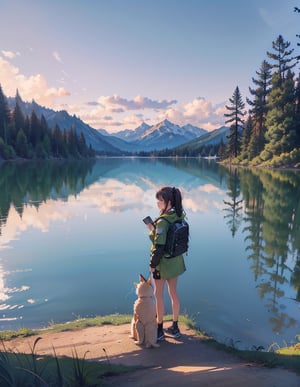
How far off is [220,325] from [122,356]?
2887 mm

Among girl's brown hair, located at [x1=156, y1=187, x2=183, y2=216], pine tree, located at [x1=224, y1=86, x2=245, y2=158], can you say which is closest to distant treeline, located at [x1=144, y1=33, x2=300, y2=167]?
pine tree, located at [x1=224, y1=86, x2=245, y2=158]

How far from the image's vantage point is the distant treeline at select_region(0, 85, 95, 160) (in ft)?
274

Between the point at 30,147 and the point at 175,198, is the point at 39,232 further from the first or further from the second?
the point at 30,147

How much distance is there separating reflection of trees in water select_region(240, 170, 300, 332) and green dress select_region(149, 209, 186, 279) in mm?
3148

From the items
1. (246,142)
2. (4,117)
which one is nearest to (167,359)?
(246,142)

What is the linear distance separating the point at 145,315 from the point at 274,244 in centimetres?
917

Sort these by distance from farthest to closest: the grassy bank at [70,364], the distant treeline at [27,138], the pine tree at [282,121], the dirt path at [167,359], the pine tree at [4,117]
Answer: the pine tree at [4,117], the distant treeline at [27,138], the pine tree at [282,121], the dirt path at [167,359], the grassy bank at [70,364]

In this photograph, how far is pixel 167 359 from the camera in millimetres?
4996

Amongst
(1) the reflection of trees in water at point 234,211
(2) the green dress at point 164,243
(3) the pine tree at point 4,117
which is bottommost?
(1) the reflection of trees in water at point 234,211

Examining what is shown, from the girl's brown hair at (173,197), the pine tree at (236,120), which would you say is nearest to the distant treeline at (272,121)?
the pine tree at (236,120)

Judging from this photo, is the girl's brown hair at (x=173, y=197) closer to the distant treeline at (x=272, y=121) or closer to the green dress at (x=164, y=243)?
the green dress at (x=164, y=243)

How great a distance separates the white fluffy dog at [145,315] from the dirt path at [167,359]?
6.4 inches

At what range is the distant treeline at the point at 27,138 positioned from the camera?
274 ft

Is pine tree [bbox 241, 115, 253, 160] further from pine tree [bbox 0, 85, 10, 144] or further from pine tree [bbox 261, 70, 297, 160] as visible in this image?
pine tree [bbox 0, 85, 10, 144]
